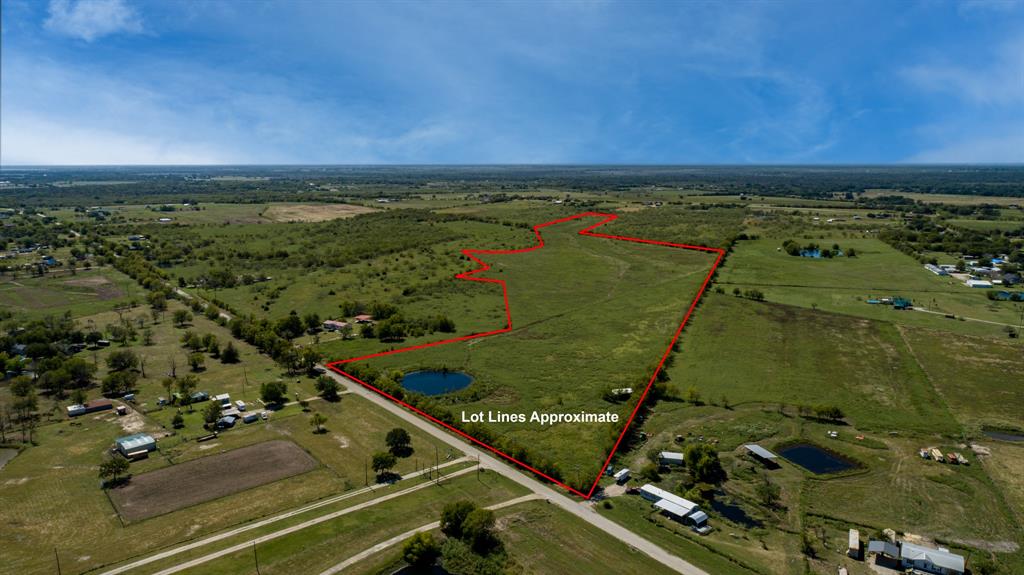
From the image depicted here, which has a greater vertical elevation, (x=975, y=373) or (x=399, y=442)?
(x=975, y=373)

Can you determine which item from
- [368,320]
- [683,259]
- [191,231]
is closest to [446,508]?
[368,320]

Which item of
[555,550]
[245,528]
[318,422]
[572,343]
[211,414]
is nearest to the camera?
[555,550]

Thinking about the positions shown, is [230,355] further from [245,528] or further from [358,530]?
[358,530]

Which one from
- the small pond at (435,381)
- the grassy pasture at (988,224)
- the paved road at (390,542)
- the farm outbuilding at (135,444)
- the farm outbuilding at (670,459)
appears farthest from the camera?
the grassy pasture at (988,224)

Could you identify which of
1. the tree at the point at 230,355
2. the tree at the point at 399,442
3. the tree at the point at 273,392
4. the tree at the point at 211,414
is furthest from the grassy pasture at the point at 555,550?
the tree at the point at 230,355

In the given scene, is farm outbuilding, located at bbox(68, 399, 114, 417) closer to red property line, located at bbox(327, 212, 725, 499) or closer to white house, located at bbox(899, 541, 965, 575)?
red property line, located at bbox(327, 212, 725, 499)

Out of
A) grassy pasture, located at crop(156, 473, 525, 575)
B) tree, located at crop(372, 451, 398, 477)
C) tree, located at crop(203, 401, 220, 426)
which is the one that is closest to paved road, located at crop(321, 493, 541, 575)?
grassy pasture, located at crop(156, 473, 525, 575)

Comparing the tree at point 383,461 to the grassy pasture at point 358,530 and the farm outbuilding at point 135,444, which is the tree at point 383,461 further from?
the farm outbuilding at point 135,444

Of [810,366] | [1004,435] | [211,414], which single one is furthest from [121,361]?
[1004,435]
